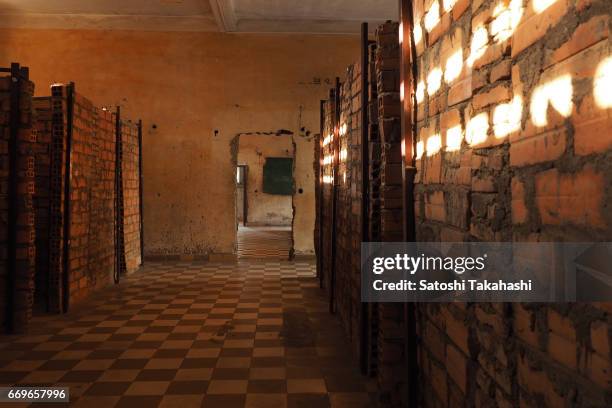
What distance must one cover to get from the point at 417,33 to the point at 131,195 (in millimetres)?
6347

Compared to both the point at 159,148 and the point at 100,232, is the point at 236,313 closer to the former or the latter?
the point at 100,232

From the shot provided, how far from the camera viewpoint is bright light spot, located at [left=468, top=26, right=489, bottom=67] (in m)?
1.55

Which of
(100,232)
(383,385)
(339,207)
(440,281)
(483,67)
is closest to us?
(483,67)

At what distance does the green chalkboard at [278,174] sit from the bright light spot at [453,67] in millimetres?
13667

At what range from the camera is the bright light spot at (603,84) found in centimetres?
97

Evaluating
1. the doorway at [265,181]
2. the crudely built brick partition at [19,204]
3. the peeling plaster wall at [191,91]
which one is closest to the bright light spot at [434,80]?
the crudely built brick partition at [19,204]

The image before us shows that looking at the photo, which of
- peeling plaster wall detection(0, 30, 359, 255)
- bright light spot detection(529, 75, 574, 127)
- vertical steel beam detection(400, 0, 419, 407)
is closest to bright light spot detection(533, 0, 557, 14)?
bright light spot detection(529, 75, 574, 127)

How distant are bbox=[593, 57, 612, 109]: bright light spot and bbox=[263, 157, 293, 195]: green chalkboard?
1457 centimetres

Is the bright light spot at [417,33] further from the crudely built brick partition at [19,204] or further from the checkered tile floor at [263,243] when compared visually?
the checkered tile floor at [263,243]

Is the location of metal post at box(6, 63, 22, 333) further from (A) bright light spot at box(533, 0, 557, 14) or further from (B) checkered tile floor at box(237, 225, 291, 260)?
(B) checkered tile floor at box(237, 225, 291, 260)

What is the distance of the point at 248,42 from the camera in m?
8.70

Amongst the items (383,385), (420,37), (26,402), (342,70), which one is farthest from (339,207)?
(342,70)

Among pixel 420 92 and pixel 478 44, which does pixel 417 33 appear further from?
pixel 478 44

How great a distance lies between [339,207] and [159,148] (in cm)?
501
